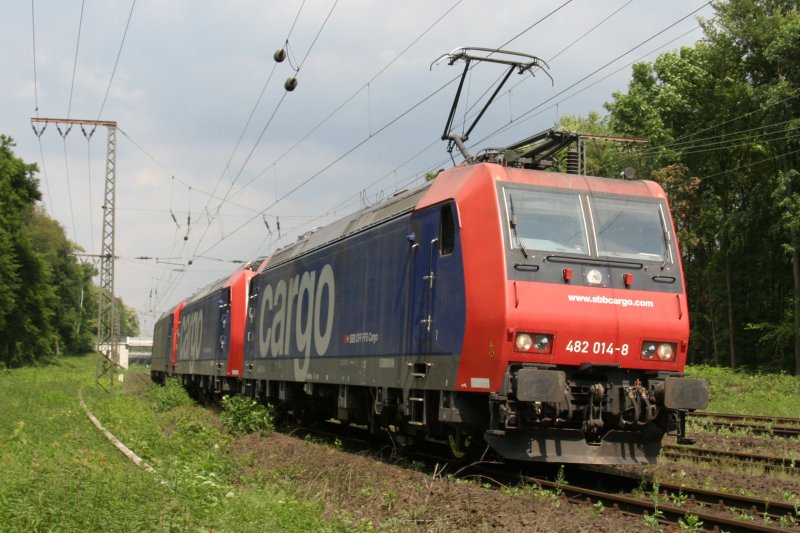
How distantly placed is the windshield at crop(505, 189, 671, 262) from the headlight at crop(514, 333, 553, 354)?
3.01ft

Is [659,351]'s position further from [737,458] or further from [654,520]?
[737,458]

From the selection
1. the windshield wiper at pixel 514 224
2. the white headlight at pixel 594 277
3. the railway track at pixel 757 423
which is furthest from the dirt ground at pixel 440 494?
the windshield wiper at pixel 514 224

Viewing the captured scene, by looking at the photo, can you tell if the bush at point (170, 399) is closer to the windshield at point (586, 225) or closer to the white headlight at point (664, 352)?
the windshield at point (586, 225)

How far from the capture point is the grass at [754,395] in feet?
70.3

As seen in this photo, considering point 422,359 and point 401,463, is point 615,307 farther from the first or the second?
point 401,463

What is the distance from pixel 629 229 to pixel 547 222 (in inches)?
41.1

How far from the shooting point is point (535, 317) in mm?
9250

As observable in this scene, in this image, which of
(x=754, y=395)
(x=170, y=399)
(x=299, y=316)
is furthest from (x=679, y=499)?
(x=170, y=399)

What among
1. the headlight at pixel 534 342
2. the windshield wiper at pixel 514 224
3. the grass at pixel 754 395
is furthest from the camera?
the grass at pixel 754 395

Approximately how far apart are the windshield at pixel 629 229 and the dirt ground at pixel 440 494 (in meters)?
2.62

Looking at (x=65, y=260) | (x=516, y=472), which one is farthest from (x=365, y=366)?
(x=65, y=260)

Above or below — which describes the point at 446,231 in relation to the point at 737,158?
below

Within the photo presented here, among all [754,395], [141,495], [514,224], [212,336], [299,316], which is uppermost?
[514,224]

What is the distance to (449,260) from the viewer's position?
33.6ft
